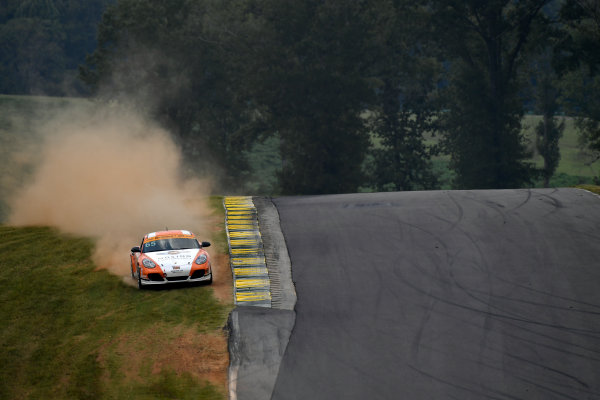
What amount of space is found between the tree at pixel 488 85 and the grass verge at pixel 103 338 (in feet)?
141

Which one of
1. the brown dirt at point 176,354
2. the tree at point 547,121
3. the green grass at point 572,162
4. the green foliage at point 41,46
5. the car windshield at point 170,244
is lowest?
the green grass at point 572,162

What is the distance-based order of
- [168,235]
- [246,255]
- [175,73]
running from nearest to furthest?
[168,235] < [246,255] < [175,73]

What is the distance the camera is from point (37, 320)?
57.5ft

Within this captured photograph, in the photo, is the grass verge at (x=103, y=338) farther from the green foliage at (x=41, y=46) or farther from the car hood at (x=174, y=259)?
the green foliage at (x=41, y=46)

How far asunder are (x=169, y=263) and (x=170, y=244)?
47.7 inches

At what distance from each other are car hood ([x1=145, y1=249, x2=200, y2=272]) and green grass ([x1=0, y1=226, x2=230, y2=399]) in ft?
2.47

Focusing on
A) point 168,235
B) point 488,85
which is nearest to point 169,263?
point 168,235

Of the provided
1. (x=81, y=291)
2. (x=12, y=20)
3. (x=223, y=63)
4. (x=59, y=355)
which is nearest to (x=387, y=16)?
(x=223, y=63)

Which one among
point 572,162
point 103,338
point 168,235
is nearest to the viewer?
point 103,338

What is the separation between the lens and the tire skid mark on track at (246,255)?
726 inches

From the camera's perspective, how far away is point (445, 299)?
18.0m

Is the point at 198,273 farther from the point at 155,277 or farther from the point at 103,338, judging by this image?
the point at 103,338

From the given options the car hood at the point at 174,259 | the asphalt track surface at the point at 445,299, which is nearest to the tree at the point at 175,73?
the asphalt track surface at the point at 445,299

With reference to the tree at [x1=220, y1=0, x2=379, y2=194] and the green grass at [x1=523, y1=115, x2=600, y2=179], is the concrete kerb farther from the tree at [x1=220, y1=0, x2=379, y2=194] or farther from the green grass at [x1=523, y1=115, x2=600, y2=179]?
the green grass at [x1=523, y1=115, x2=600, y2=179]
